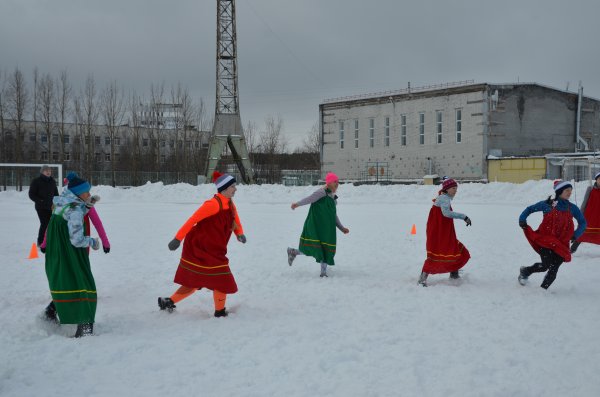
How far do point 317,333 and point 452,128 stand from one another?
37.8 m

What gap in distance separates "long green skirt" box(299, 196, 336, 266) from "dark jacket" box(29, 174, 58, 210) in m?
5.43

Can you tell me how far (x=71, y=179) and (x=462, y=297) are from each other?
5.06 meters

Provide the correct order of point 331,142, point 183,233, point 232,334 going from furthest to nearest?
point 331,142
point 183,233
point 232,334

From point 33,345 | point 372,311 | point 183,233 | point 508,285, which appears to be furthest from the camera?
point 508,285

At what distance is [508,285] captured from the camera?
8133 millimetres

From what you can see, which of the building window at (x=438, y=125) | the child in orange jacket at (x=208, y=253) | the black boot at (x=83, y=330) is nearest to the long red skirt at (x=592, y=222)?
the child in orange jacket at (x=208, y=253)

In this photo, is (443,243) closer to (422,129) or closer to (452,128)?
(452,128)

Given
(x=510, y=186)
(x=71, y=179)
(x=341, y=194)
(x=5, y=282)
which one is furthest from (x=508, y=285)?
(x=341, y=194)

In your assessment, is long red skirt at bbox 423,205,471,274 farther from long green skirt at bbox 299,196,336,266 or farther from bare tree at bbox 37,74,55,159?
bare tree at bbox 37,74,55,159

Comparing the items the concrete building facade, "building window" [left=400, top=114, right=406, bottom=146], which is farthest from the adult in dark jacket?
"building window" [left=400, top=114, right=406, bottom=146]

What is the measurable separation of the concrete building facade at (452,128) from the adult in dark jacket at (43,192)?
33.5 meters

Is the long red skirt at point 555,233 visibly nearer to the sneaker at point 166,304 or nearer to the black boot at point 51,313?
the sneaker at point 166,304

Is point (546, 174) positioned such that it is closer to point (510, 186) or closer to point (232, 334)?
point (510, 186)

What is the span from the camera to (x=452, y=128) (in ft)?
135
